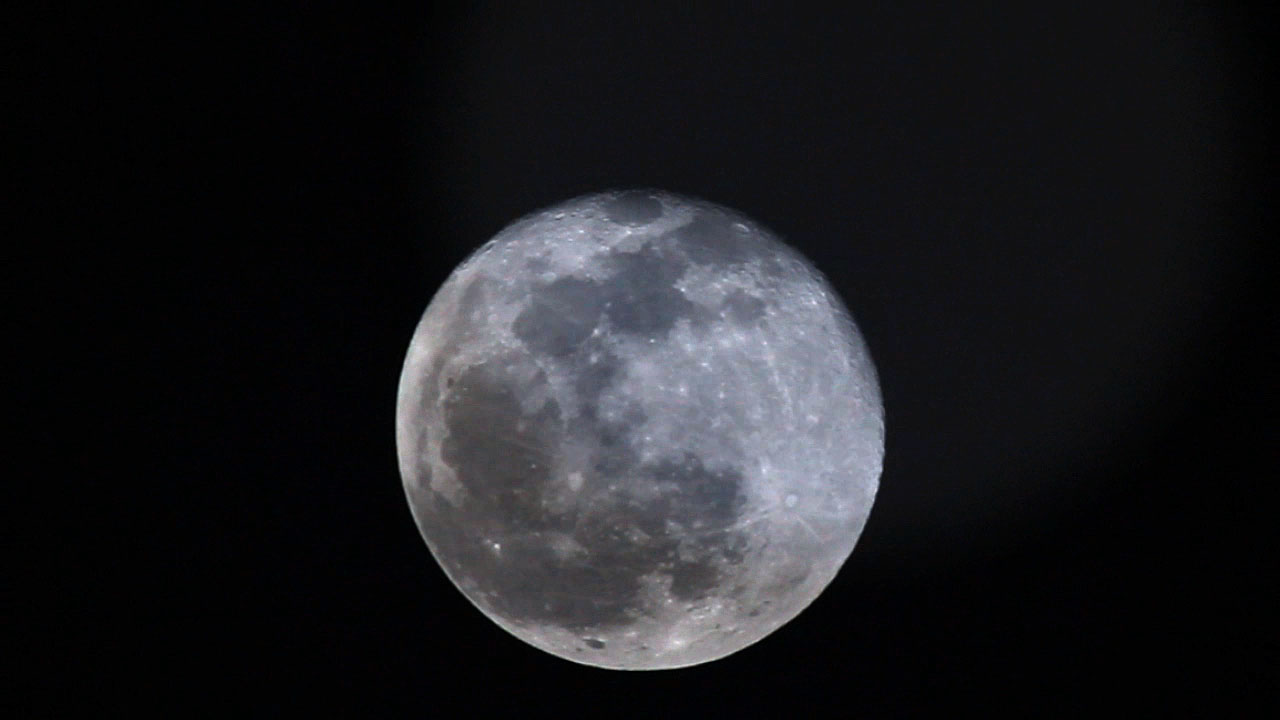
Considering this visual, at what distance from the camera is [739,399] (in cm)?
632

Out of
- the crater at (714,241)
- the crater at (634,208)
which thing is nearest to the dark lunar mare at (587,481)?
the crater at (714,241)

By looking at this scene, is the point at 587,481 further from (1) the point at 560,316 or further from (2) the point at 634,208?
(2) the point at 634,208

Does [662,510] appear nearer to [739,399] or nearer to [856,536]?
[739,399]

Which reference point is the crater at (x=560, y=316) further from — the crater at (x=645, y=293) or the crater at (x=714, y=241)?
the crater at (x=714, y=241)

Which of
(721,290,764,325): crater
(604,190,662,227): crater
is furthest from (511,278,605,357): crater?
(721,290,764,325): crater

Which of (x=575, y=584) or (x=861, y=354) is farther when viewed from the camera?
(x=861, y=354)

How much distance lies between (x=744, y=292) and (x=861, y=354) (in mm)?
855

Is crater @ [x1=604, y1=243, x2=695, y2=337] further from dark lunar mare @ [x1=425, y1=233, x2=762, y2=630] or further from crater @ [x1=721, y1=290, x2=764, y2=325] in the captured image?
crater @ [x1=721, y1=290, x2=764, y2=325]

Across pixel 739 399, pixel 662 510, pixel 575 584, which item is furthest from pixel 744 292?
pixel 575 584

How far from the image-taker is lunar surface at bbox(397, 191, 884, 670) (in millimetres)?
6254

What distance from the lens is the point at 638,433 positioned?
621 centimetres

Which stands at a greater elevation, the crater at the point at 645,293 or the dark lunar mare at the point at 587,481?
the crater at the point at 645,293

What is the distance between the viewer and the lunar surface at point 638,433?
625cm

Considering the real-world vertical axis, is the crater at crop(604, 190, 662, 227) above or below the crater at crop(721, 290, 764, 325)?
above
